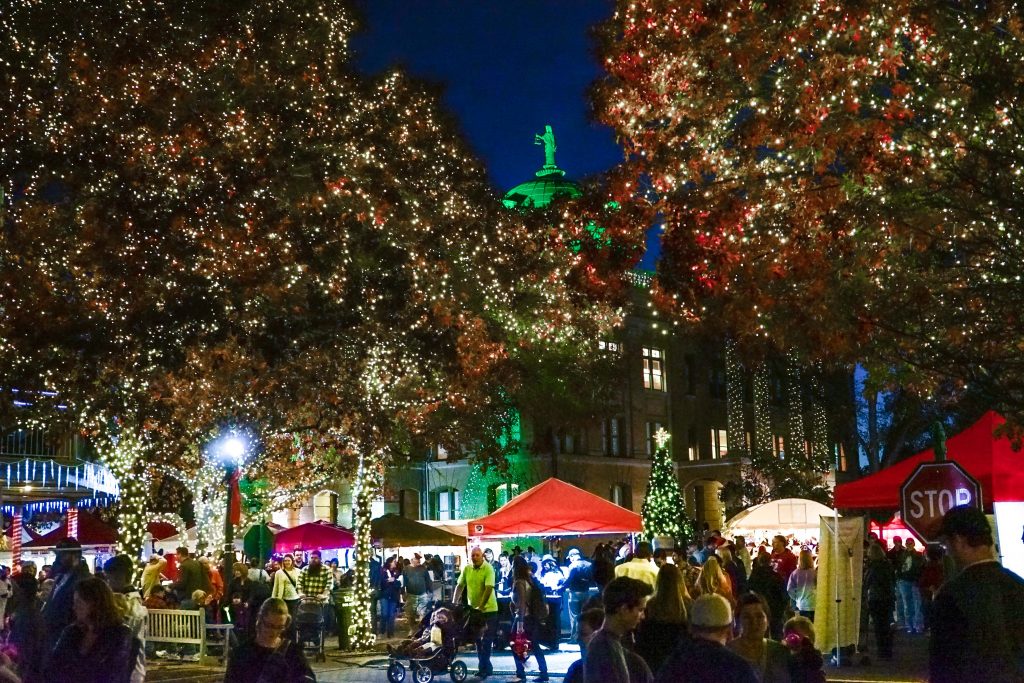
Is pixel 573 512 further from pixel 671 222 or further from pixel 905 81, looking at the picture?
pixel 905 81

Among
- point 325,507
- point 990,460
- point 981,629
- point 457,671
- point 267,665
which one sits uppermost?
point 325,507

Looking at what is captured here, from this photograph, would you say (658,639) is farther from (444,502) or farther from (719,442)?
(719,442)

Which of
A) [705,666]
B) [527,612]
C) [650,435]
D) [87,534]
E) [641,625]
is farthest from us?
[650,435]

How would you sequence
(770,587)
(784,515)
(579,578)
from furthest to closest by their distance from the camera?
1. (784,515)
2. (579,578)
3. (770,587)

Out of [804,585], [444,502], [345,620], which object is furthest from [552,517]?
[444,502]

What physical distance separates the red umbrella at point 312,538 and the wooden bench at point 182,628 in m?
9.76

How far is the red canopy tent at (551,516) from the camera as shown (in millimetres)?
23406

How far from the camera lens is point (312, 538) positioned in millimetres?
32375

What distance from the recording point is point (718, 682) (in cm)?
522

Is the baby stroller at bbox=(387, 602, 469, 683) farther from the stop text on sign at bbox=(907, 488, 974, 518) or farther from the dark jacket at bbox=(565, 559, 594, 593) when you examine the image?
the stop text on sign at bbox=(907, 488, 974, 518)

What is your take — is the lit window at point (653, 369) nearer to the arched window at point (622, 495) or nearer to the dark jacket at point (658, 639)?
the arched window at point (622, 495)

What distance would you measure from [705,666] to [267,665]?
270 cm

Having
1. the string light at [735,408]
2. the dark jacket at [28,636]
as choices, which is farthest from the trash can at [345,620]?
the string light at [735,408]

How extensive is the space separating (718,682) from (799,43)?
7.62 m
